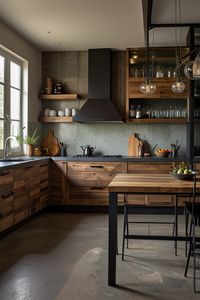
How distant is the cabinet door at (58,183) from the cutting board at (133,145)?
1294 millimetres

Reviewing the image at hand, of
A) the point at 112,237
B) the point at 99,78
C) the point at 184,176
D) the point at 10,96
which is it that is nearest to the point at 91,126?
the point at 99,78

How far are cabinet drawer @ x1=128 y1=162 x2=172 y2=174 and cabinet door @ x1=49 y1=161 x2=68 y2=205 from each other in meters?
1.09

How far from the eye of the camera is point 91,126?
6.69 meters

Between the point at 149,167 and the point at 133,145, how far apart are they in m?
0.86

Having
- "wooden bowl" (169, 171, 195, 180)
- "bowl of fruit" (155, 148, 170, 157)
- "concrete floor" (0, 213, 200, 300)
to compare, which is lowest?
"concrete floor" (0, 213, 200, 300)

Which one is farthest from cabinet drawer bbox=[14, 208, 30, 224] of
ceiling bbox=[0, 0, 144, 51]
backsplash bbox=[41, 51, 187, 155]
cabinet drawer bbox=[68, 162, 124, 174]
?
ceiling bbox=[0, 0, 144, 51]

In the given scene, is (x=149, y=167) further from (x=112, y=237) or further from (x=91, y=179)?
(x=112, y=237)

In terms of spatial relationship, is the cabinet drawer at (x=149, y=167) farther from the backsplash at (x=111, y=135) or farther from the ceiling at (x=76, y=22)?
the ceiling at (x=76, y=22)

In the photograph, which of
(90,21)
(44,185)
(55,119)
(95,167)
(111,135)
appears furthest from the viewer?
(111,135)

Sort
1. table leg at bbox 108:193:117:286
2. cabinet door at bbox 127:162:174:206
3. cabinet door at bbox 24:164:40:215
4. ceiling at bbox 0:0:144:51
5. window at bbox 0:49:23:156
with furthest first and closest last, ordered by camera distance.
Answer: cabinet door at bbox 127:162:174:206 < window at bbox 0:49:23:156 < cabinet door at bbox 24:164:40:215 < ceiling at bbox 0:0:144:51 < table leg at bbox 108:193:117:286

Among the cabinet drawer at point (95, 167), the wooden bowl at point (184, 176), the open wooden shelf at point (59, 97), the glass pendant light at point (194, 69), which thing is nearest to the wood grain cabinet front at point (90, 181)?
the cabinet drawer at point (95, 167)

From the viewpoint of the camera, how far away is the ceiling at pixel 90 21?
14.5ft

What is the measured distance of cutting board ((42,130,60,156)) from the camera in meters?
6.71

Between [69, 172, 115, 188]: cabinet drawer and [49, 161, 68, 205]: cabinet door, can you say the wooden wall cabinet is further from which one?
[49, 161, 68, 205]: cabinet door
